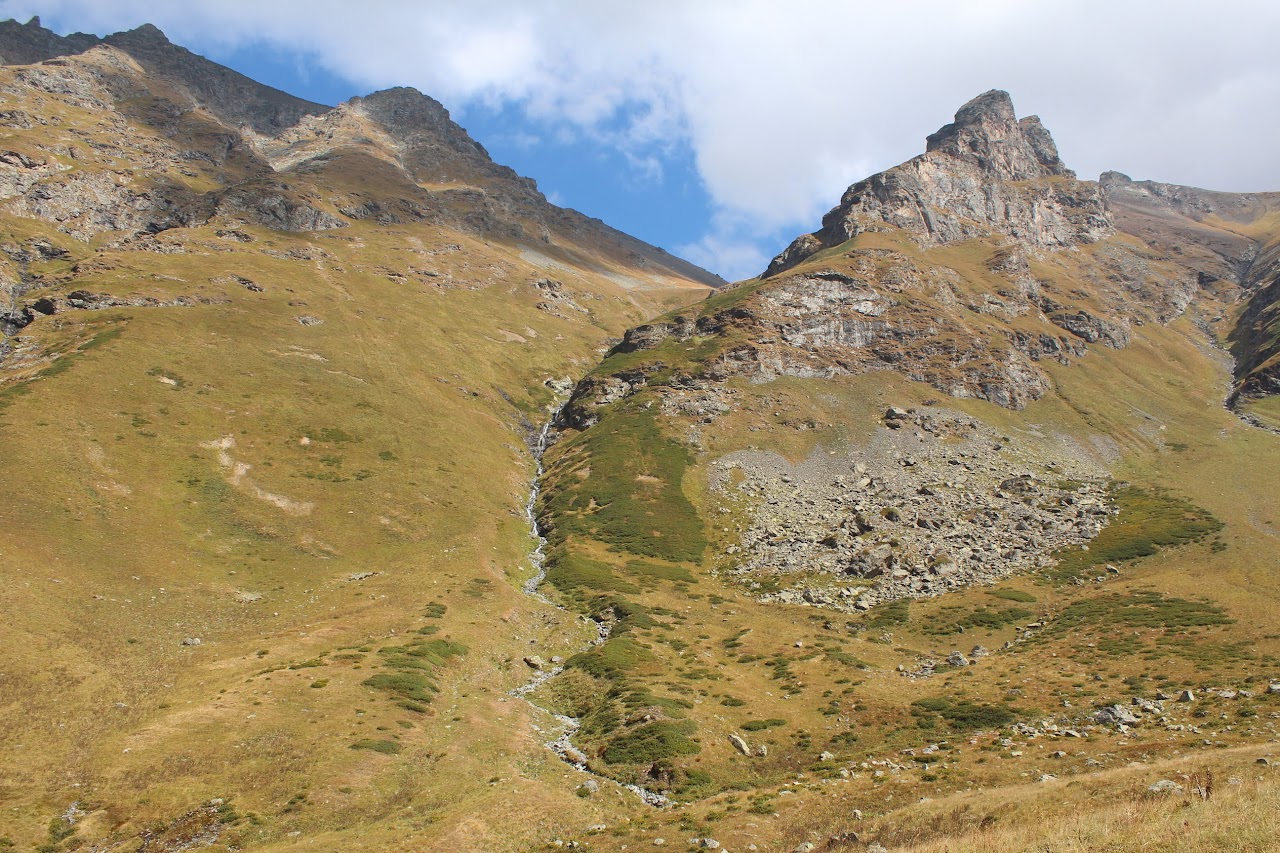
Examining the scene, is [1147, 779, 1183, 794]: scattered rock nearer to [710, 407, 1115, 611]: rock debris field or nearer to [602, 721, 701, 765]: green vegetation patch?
[602, 721, 701, 765]: green vegetation patch

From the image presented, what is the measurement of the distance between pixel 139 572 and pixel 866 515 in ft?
295

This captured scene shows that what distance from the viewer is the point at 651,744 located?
129ft

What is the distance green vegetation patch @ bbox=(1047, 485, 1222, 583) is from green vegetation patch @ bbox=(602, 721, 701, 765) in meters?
62.3

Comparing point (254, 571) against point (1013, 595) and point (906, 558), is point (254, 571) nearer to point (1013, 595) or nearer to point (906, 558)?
point (906, 558)

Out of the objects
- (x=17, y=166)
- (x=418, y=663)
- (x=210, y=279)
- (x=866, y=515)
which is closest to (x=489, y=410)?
(x=210, y=279)

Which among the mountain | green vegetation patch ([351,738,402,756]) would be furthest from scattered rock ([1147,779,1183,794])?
green vegetation patch ([351,738,402,756])

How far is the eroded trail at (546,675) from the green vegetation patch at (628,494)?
117 inches

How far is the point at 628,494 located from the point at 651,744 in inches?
2847

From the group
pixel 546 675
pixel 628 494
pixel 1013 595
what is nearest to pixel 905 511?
pixel 1013 595

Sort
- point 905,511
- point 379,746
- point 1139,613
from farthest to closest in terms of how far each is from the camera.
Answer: point 905,511 → point 1139,613 → point 379,746

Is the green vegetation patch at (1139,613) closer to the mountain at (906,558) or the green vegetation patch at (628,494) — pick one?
the mountain at (906,558)

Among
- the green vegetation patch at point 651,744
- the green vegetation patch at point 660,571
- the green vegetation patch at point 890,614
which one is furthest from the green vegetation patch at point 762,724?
the green vegetation patch at point 660,571

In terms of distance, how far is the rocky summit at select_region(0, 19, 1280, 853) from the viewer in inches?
1174

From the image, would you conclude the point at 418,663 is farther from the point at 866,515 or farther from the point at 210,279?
the point at 210,279
